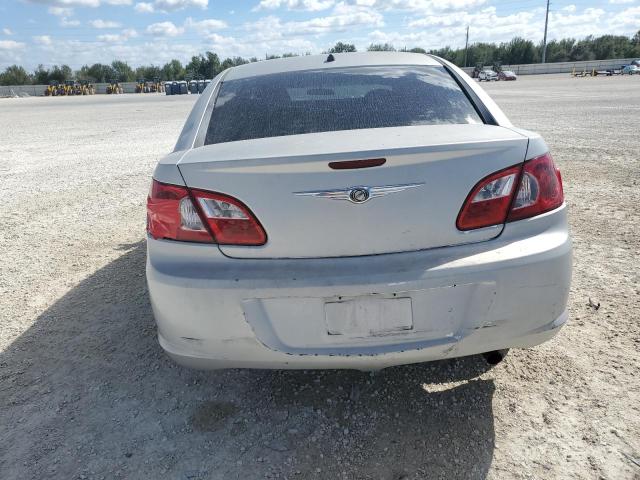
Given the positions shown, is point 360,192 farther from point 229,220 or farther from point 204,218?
point 204,218

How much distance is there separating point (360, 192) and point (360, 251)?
9.2 inches

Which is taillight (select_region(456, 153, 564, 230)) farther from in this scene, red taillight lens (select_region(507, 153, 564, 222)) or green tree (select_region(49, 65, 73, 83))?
green tree (select_region(49, 65, 73, 83))

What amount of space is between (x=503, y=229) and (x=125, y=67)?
111214mm

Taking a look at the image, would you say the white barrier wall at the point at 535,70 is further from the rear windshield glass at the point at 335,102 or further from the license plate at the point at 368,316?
the license plate at the point at 368,316

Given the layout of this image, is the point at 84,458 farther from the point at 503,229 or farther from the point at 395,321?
the point at 503,229

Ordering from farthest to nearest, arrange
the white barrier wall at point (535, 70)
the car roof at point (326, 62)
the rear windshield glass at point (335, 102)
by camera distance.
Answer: the white barrier wall at point (535, 70) < the car roof at point (326, 62) < the rear windshield glass at point (335, 102)

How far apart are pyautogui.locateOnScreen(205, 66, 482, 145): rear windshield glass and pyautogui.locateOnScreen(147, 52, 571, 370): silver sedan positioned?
0.37 meters

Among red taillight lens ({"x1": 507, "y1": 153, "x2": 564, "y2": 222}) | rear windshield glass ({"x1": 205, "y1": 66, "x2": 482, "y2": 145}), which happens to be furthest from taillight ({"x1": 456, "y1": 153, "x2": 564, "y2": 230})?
rear windshield glass ({"x1": 205, "y1": 66, "x2": 482, "y2": 145})

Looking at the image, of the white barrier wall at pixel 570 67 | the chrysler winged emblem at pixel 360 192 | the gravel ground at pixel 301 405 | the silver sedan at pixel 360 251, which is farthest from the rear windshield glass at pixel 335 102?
the white barrier wall at pixel 570 67

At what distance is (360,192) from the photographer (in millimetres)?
1796

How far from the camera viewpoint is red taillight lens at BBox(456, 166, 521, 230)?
1.87 m

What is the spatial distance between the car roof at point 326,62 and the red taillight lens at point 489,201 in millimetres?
1391

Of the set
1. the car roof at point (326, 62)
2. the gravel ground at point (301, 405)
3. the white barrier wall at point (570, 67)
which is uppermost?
the car roof at point (326, 62)

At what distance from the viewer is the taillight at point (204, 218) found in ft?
6.17
